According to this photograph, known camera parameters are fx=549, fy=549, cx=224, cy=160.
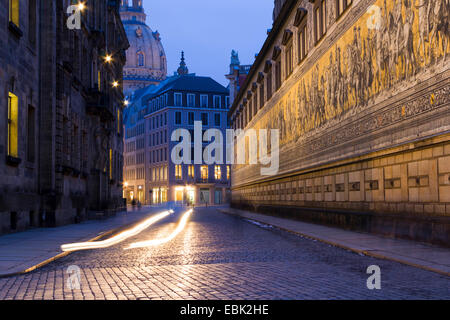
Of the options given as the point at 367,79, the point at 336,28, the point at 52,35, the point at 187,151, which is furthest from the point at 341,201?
the point at 187,151

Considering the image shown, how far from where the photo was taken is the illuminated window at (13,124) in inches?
841

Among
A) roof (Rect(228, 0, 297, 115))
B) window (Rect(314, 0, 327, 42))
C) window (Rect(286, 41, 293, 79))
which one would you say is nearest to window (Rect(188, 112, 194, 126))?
roof (Rect(228, 0, 297, 115))

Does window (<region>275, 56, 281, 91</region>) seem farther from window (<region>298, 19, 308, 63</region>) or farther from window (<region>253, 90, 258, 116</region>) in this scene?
window (<region>253, 90, 258, 116</region>)

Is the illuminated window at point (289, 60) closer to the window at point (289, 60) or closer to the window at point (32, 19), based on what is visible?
the window at point (289, 60)

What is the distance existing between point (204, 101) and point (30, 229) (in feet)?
272

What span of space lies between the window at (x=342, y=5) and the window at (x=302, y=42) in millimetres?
5580

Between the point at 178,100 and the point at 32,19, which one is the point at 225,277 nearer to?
the point at 32,19

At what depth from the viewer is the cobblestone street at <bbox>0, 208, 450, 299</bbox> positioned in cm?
829

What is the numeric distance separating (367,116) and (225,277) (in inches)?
469

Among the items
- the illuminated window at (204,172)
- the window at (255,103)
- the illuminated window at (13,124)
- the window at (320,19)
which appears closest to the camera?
the illuminated window at (13,124)

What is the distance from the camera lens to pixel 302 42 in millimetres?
31531

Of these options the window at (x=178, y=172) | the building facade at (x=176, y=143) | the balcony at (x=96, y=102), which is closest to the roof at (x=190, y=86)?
the building facade at (x=176, y=143)

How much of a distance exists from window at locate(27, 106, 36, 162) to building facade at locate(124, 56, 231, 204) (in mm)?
74160

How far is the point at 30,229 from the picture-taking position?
23281mm
